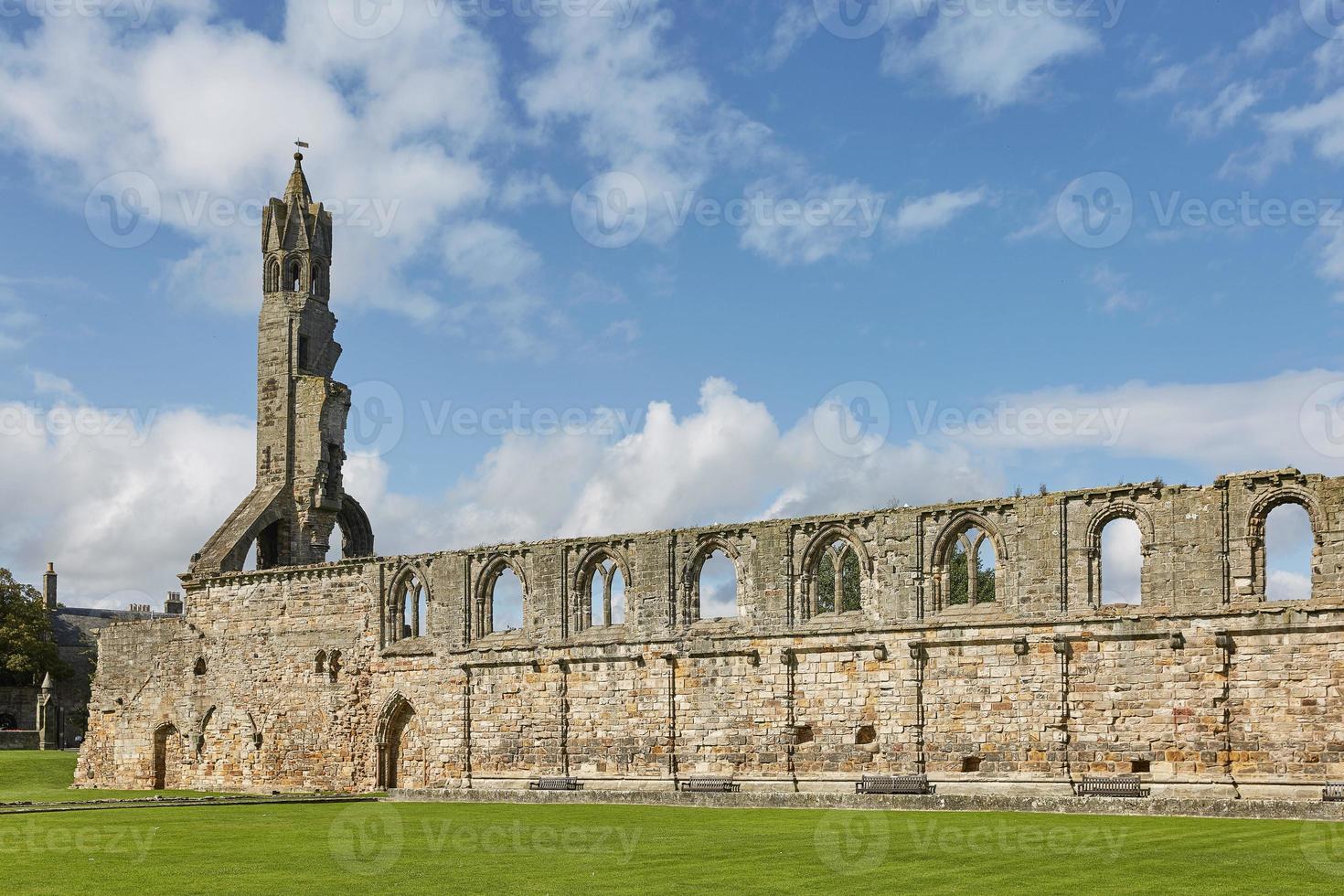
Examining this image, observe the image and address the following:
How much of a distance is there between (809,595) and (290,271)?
22574 mm

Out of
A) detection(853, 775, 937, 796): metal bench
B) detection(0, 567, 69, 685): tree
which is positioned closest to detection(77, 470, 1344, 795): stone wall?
detection(853, 775, 937, 796): metal bench

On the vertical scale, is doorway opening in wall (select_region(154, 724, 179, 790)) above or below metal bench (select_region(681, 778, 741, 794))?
below

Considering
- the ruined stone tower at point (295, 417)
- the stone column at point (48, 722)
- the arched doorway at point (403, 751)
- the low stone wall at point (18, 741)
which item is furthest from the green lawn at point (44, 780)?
the ruined stone tower at point (295, 417)

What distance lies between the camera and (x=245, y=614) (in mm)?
41750

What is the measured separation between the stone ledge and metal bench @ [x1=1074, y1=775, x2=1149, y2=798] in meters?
1.44

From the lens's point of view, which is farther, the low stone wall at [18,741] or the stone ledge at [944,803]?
the low stone wall at [18,741]

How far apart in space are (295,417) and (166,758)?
11.0 m

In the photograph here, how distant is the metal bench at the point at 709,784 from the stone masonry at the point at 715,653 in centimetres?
36

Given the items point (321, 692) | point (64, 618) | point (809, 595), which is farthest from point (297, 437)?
point (64, 618)

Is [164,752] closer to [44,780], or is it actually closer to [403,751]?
[44,780]

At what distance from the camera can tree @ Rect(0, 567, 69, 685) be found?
64.6 metres

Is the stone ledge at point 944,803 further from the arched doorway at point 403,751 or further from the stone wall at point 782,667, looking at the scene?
the arched doorway at point 403,751

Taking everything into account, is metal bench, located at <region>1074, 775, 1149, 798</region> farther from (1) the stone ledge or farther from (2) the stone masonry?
(1) the stone ledge

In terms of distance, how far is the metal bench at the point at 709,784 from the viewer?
103 ft
